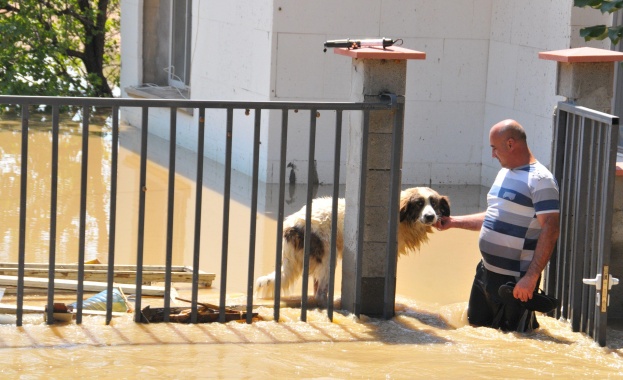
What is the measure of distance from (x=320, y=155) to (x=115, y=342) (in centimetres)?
713

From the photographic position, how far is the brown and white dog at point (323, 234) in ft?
22.9

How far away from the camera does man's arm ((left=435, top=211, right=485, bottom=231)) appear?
681 centimetres

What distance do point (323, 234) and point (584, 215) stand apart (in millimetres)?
1772

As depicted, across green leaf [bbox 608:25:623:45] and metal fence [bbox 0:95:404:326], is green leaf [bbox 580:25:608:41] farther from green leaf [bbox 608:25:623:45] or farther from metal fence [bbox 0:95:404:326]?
metal fence [bbox 0:95:404:326]

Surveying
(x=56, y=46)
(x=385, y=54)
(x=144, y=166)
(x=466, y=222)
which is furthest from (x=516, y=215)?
(x=56, y=46)

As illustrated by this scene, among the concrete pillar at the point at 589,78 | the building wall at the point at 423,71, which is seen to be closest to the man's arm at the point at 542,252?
the concrete pillar at the point at 589,78

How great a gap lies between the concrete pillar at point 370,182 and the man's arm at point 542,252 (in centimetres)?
98

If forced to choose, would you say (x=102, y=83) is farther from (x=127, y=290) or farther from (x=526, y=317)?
(x=526, y=317)

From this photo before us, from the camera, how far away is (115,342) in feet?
18.9

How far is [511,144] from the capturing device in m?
6.30

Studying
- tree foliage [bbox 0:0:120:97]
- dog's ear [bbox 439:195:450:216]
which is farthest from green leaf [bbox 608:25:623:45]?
tree foliage [bbox 0:0:120:97]

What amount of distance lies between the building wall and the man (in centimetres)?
552

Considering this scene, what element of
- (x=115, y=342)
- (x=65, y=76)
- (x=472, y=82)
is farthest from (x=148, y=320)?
(x=65, y=76)

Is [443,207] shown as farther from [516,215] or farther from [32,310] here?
[32,310]
